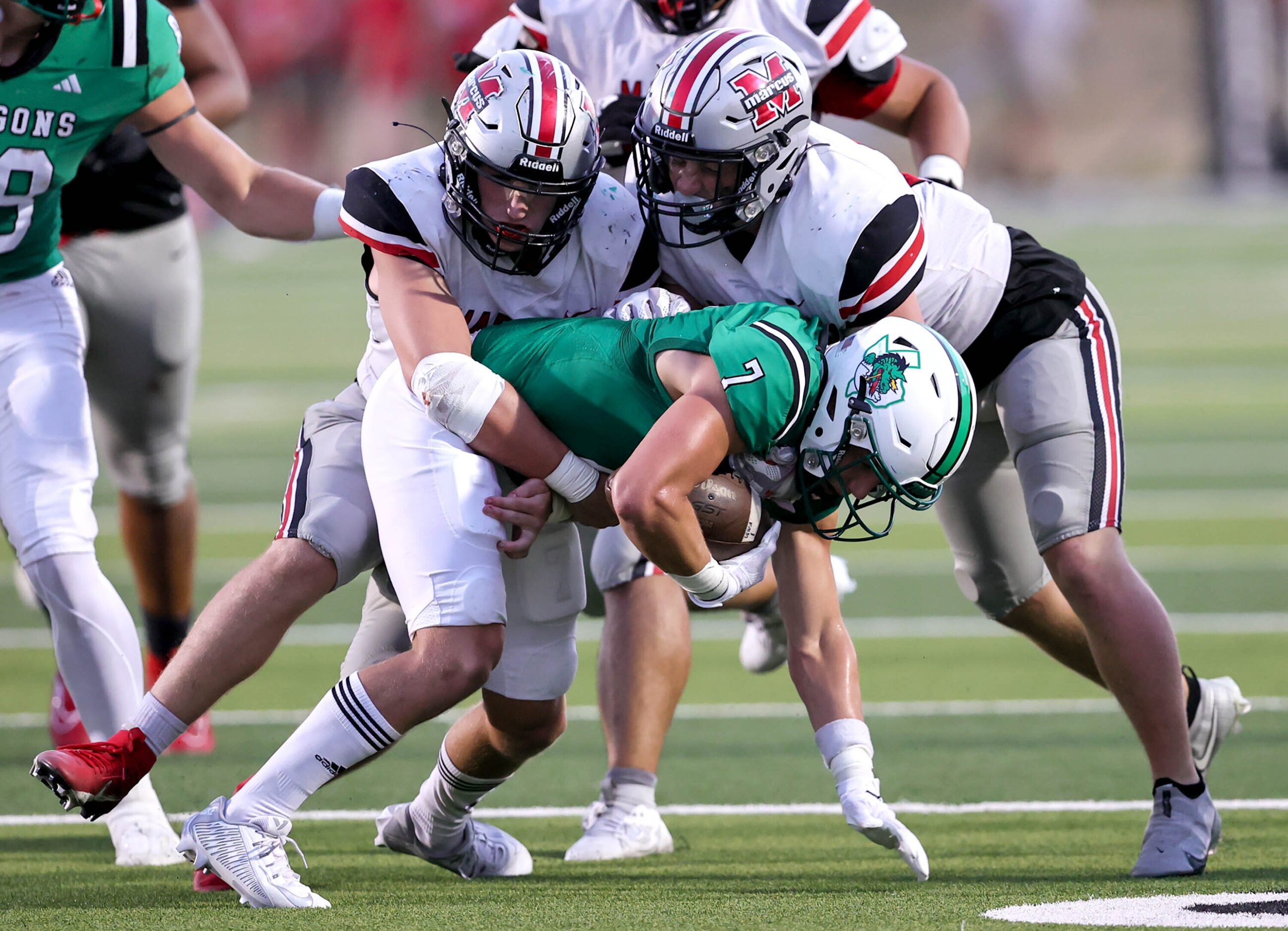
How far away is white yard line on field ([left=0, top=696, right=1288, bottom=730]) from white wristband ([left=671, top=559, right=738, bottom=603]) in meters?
2.09

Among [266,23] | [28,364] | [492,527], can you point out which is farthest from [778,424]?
[266,23]

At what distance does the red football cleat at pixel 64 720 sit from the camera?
450 cm

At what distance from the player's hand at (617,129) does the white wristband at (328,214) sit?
0.59 metres

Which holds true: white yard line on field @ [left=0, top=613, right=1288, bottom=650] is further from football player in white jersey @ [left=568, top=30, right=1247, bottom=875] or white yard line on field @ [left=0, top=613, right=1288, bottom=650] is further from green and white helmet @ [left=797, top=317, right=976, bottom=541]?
green and white helmet @ [left=797, top=317, right=976, bottom=541]

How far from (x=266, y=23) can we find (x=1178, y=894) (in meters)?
23.1

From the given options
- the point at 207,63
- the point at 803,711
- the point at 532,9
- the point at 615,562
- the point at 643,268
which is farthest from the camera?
the point at 803,711

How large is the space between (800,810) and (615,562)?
734 mm

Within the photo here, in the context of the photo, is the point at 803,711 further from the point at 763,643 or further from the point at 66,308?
the point at 66,308

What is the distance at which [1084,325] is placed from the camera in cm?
378

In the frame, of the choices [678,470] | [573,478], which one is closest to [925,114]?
[573,478]

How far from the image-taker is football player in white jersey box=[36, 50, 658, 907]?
324 cm

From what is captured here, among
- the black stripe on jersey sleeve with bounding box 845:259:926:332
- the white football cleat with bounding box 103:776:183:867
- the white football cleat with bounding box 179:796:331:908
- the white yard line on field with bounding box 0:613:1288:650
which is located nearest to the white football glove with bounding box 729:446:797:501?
the black stripe on jersey sleeve with bounding box 845:259:926:332

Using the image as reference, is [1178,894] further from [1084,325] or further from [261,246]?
[261,246]

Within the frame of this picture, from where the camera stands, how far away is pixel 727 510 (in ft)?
10.9
